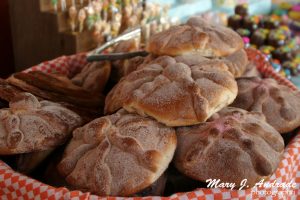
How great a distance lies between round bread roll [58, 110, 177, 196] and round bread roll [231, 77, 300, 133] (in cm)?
32

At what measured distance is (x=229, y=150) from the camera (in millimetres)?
887

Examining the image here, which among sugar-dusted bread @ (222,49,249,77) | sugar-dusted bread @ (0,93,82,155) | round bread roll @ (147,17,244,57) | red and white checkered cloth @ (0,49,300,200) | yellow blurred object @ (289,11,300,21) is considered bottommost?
red and white checkered cloth @ (0,49,300,200)

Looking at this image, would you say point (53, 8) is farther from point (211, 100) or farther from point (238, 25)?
point (211, 100)

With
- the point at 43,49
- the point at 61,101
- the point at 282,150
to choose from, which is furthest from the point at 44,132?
the point at 43,49

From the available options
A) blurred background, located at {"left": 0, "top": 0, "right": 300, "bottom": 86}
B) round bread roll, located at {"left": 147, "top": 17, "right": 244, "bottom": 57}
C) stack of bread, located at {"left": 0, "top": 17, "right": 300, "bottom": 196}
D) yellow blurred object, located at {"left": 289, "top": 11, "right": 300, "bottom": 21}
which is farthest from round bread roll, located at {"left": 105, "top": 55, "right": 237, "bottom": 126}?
yellow blurred object, located at {"left": 289, "top": 11, "right": 300, "bottom": 21}

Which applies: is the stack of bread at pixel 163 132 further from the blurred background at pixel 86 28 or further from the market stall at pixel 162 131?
the blurred background at pixel 86 28

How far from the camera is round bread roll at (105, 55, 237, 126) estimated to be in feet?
3.06

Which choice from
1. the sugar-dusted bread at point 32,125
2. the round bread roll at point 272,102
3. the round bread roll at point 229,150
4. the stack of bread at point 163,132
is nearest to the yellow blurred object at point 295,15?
the round bread roll at point 272,102

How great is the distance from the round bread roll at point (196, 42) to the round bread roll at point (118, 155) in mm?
309

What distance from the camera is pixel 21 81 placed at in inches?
47.3

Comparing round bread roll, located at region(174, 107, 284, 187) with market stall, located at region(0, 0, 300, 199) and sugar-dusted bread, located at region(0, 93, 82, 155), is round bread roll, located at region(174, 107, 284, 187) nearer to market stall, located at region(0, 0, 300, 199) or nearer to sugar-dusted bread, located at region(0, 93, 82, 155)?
market stall, located at region(0, 0, 300, 199)

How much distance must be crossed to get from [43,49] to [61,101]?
4.34 feet

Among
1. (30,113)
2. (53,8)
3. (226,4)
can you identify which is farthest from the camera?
(226,4)

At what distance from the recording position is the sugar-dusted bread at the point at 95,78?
133 centimetres
